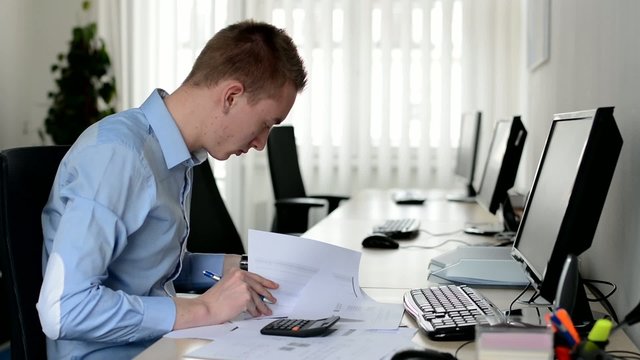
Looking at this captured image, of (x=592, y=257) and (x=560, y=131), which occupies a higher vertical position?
(x=560, y=131)

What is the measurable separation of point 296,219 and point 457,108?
1.52m

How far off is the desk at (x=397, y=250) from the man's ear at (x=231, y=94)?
1.38 ft

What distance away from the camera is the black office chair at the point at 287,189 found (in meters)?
3.51

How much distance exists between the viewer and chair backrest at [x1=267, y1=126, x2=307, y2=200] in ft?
11.7

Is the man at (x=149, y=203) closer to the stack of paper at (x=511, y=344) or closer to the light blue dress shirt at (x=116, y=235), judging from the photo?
the light blue dress shirt at (x=116, y=235)

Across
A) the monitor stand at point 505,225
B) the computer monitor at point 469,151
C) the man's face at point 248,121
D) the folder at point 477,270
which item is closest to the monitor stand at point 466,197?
the computer monitor at point 469,151

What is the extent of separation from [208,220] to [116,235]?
3.67ft

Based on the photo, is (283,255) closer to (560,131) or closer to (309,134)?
(560,131)

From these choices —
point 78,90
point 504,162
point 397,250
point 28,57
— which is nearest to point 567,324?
point 397,250

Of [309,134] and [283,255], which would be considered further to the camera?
[309,134]

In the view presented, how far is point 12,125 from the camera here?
15.3 ft

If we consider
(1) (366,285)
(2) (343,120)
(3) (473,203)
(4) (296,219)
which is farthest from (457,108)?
(1) (366,285)

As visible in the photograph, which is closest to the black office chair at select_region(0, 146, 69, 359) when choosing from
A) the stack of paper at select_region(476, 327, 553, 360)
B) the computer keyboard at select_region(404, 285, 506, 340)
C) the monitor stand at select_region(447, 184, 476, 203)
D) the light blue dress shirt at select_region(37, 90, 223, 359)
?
the light blue dress shirt at select_region(37, 90, 223, 359)

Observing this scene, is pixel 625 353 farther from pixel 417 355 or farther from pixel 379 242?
pixel 379 242
